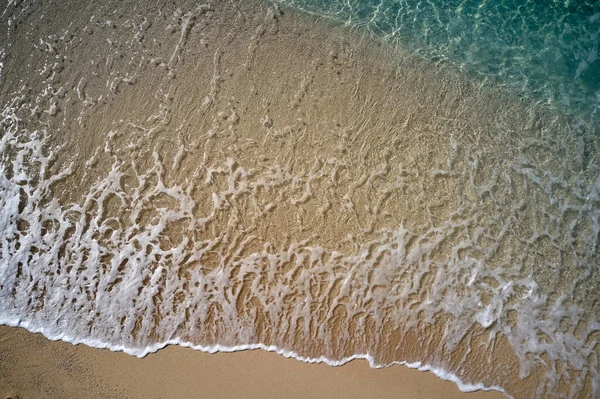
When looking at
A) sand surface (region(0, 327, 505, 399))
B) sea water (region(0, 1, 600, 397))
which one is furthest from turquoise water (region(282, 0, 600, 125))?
sand surface (region(0, 327, 505, 399))

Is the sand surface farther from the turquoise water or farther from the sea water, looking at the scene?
the turquoise water

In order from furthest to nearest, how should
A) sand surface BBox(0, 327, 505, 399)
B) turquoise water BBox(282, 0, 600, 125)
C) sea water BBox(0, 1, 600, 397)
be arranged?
turquoise water BBox(282, 0, 600, 125), sea water BBox(0, 1, 600, 397), sand surface BBox(0, 327, 505, 399)

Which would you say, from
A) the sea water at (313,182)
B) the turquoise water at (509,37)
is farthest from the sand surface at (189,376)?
the turquoise water at (509,37)

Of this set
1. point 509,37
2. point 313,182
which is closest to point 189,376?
point 313,182

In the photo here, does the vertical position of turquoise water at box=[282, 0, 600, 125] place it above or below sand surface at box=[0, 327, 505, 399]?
above

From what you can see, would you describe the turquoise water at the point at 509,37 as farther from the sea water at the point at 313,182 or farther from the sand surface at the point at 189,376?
the sand surface at the point at 189,376

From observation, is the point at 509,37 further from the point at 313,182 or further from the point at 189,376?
the point at 189,376
